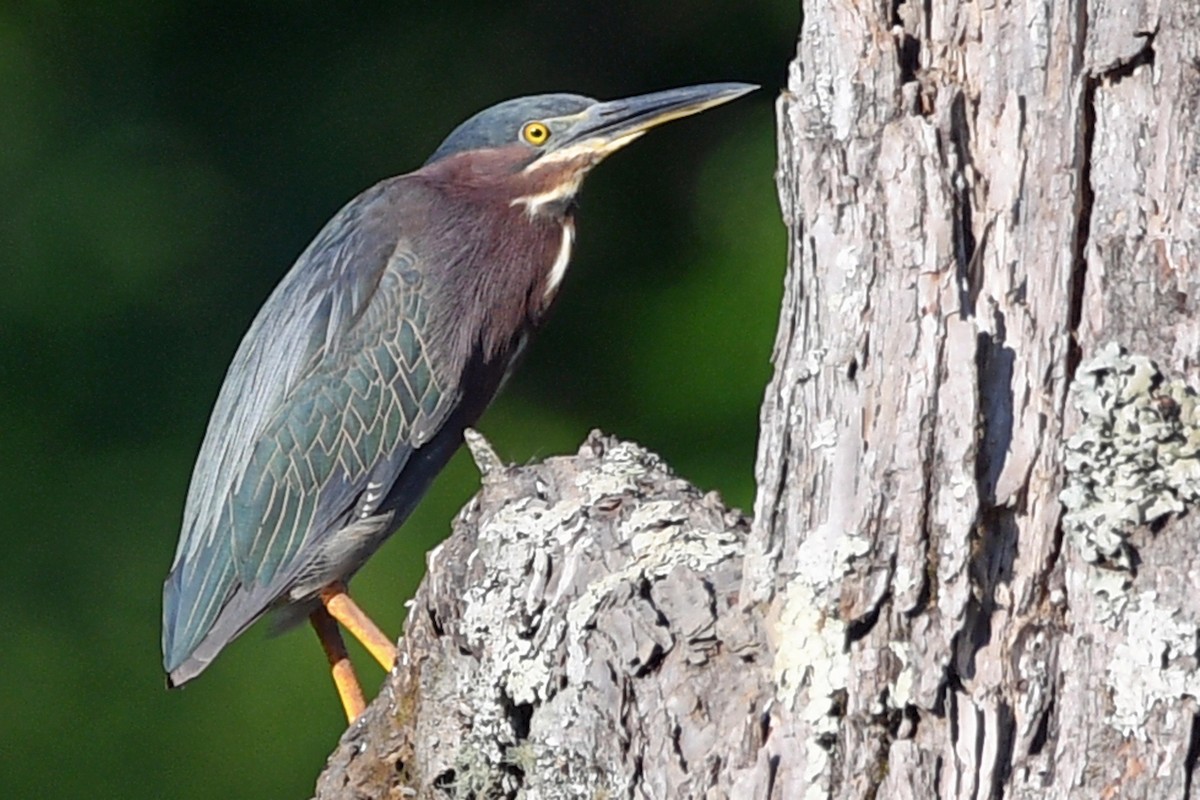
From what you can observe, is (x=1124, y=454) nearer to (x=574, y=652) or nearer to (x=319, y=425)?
(x=574, y=652)

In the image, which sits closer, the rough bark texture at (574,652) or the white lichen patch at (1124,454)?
the white lichen patch at (1124,454)

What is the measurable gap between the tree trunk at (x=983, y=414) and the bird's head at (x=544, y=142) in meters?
1.37

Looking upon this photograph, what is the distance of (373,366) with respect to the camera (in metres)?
2.47

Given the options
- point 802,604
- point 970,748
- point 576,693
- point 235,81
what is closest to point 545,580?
point 576,693

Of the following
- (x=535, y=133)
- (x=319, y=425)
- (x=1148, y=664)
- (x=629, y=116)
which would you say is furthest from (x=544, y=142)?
(x=1148, y=664)

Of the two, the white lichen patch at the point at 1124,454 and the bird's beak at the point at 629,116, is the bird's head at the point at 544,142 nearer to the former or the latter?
the bird's beak at the point at 629,116

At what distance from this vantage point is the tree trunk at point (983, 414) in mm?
1047

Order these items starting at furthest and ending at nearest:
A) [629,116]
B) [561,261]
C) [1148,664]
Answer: [561,261]
[629,116]
[1148,664]

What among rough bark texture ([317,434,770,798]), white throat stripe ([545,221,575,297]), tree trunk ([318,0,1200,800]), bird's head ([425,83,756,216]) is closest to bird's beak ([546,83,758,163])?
bird's head ([425,83,756,216])

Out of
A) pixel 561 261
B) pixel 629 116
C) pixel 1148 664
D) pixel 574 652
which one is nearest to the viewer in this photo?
pixel 1148 664

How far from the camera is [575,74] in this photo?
13.2 ft

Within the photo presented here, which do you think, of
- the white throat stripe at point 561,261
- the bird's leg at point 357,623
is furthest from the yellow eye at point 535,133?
the bird's leg at point 357,623

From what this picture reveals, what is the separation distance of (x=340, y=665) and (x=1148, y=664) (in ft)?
5.36

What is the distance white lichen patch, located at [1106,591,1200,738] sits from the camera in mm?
1037
